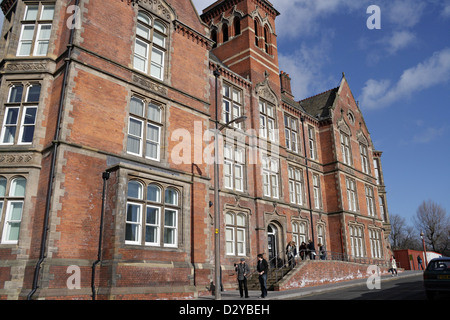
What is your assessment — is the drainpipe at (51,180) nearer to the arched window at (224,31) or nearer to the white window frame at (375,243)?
the arched window at (224,31)

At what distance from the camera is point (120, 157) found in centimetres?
1559

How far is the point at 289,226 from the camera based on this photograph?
26422mm

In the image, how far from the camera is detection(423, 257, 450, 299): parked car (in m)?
13.4

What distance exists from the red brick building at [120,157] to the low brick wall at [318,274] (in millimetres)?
3150

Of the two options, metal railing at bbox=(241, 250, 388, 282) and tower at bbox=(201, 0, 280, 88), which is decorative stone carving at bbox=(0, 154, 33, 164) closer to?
metal railing at bbox=(241, 250, 388, 282)

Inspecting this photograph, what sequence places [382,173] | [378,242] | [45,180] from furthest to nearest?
[382,173], [378,242], [45,180]

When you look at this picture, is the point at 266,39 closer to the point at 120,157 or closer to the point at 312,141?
the point at 312,141

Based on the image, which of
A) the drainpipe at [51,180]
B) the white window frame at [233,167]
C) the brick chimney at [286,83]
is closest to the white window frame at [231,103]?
the white window frame at [233,167]

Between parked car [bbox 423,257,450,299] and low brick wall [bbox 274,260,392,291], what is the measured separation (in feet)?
23.1

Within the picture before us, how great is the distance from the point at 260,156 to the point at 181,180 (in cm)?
930

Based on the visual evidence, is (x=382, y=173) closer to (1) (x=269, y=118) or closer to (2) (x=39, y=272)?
(1) (x=269, y=118)

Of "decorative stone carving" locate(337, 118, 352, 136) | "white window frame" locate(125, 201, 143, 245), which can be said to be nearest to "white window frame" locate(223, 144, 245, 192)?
"white window frame" locate(125, 201, 143, 245)

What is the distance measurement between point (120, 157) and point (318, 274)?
45.1ft
